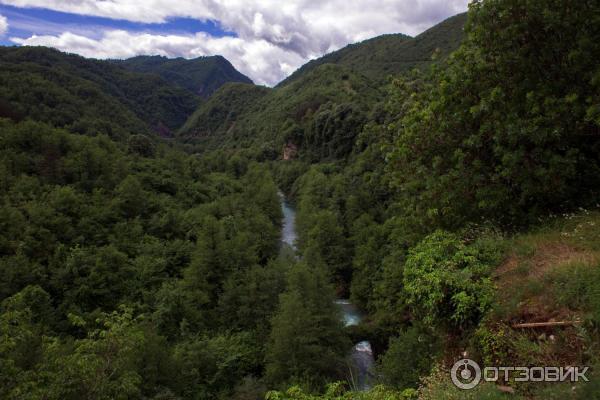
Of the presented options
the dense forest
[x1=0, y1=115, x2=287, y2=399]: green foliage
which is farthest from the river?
[x1=0, y1=115, x2=287, y2=399]: green foliage

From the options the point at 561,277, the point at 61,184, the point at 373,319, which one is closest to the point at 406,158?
the point at 561,277

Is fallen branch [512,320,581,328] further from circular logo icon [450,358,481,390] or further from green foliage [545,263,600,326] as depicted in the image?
circular logo icon [450,358,481,390]

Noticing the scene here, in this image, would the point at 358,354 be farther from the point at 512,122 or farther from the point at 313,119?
the point at 313,119

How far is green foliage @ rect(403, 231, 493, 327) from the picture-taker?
9812 mm

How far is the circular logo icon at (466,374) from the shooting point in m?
8.08

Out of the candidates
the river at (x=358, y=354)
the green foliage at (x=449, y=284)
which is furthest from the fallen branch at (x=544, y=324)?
A: the river at (x=358, y=354)

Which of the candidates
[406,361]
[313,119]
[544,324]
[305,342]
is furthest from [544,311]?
[313,119]

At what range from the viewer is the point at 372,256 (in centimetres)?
4319

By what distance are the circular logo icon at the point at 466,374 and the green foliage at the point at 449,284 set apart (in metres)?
1.08

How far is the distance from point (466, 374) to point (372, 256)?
34864mm

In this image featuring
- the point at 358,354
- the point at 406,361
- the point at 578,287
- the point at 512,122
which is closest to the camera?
the point at 578,287

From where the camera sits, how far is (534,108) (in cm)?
1165

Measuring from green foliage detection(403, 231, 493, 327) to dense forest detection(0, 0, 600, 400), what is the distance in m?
0.06

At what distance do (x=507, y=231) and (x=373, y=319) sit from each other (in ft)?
87.1
